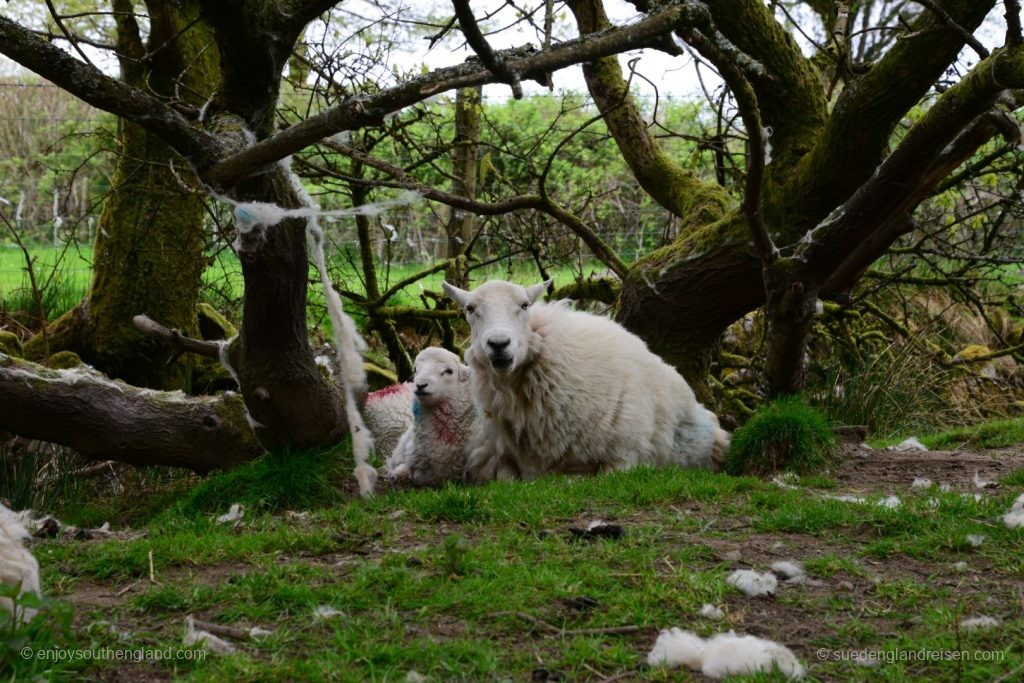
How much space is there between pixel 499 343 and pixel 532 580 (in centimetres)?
270

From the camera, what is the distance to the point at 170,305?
350 inches

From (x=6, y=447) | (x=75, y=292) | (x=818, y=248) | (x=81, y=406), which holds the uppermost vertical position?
(x=818, y=248)

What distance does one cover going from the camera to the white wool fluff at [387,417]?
812cm

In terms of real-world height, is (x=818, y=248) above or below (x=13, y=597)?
above

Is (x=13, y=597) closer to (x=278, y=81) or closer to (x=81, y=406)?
(x=278, y=81)

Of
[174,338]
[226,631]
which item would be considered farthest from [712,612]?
[174,338]

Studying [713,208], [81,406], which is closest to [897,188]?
[713,208]

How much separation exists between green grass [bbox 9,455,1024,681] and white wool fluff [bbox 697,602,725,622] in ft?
0.13

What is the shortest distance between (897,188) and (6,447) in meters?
7.16

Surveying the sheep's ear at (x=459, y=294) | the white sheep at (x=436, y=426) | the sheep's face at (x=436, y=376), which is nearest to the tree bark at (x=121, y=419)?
the white sheep at (x=436, y=426)

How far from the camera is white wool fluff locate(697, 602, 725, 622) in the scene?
11.1 feet

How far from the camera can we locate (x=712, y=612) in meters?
3.41

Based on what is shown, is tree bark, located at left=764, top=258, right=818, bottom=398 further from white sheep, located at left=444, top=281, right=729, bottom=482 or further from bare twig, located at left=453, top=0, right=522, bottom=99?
bare twig, located at left=453, top=0, right=522, bottom=99

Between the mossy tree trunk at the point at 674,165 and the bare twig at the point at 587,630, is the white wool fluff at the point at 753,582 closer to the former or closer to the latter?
the bare twig at the point at 587,630
